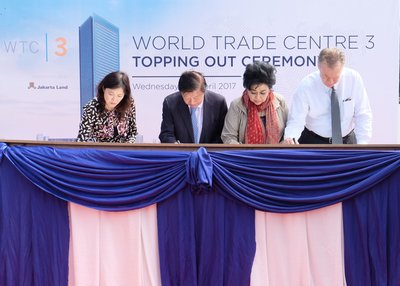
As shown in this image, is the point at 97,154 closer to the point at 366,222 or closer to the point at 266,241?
the point at 266,241

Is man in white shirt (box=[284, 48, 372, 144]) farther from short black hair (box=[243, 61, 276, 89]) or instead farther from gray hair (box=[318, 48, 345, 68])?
short black hair (box=[243, 61, 276, 89])

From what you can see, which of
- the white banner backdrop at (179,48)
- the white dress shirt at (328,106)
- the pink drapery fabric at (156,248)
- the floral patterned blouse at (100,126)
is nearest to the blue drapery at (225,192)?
the pink drapery fabric at (156,248)

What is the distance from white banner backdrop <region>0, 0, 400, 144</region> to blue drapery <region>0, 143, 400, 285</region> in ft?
6.59

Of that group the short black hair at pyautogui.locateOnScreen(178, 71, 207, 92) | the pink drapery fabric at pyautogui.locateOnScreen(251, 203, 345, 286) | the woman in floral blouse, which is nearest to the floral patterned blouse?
the woman in floral blouse

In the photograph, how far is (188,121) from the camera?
3.23 meters

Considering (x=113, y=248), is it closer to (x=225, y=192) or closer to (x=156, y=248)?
(x=156, y=248)

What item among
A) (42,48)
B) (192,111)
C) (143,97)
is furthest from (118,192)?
(42,48)

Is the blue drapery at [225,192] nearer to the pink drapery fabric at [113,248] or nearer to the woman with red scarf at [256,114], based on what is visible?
the pink drapery fabric at [113,248]

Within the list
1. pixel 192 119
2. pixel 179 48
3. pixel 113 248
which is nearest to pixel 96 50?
pixel 179 48

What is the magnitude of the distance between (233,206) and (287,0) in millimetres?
2405

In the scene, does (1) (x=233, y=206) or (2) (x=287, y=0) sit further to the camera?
(2) (x=287, y=0)

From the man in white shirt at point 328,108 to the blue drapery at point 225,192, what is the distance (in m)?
0.67

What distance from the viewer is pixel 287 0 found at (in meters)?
4.30

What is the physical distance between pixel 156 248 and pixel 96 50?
7.89 feet
